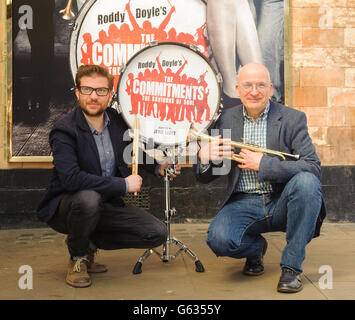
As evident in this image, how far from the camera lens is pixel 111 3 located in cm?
557

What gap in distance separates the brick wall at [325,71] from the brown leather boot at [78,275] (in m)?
3.02

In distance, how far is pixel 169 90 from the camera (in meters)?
4.31

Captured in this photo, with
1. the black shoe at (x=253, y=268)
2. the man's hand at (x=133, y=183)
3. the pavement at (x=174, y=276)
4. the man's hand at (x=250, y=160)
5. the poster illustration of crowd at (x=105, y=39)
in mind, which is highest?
the poster illustration of crowd at (x=105, y=39)

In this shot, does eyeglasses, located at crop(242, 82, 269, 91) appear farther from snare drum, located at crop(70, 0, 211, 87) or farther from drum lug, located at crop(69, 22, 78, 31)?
drum lug, located at crop(69, 22, 78, 31)

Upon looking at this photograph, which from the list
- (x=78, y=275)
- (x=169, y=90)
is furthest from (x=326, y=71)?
(x=78, y=275)

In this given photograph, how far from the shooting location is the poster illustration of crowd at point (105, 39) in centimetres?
559

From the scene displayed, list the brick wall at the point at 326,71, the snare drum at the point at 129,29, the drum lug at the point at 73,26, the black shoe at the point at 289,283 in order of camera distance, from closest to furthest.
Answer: the black shoe at the point at 289,283 → the drum lug at the point at 73,26 → the snare drum at the point at 129,29 → the brick wall at the point at 326,71

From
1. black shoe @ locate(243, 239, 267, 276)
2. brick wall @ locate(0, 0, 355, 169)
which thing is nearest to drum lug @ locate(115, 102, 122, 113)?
black shoe @ locate(243, 239, 267, 276)

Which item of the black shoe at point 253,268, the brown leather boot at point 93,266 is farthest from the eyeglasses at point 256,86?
the brown leather boot at point 93,266

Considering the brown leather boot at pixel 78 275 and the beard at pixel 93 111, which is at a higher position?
the beard at pixel 93 111

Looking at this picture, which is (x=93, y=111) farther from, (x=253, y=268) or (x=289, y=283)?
(x=289, y=283)

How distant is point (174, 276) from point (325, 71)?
9.78 ft

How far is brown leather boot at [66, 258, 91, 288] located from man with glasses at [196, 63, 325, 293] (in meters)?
0.84

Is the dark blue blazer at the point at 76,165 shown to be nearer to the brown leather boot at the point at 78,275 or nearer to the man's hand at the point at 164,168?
the man's hand at the point at 164,168
